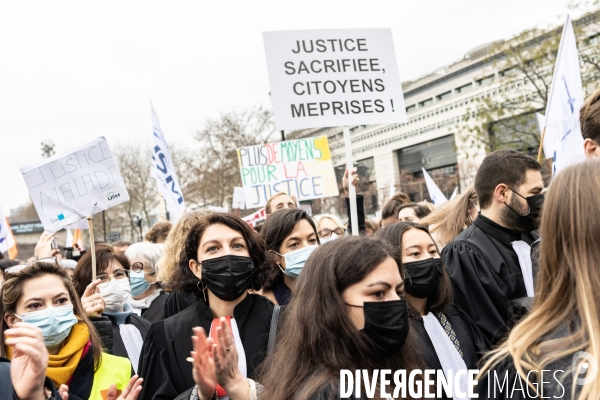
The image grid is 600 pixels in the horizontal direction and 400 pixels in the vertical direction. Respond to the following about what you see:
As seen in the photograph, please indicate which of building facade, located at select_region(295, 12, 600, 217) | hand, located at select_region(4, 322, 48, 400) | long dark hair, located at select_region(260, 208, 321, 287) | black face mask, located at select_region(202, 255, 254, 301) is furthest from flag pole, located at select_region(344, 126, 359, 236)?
building facade, located at select_region(295, 12, 600, 217)

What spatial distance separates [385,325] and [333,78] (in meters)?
3.51

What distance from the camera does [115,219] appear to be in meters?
57.0

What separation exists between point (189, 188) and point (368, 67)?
123 ft

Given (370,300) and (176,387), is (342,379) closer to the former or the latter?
(370,300)

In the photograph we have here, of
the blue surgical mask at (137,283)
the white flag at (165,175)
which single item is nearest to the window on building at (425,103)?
the white flag at (165,175)

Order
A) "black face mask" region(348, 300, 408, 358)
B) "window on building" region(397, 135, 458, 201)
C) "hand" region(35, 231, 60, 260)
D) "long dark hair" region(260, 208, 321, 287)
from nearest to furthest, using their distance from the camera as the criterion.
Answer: "black face mask" region(348, 300, 408, 358)
"long dark hair" region(260, 208, 321, 287)
"hand" region(35, 231, 60, 260)
"window on building" region(397, 135, 458, 201)

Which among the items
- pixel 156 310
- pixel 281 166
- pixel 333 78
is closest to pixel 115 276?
pixel 156 310

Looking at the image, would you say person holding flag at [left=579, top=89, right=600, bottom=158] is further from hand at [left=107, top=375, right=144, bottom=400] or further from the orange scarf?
the orange scarf

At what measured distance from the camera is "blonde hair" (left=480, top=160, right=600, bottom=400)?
1.67 m

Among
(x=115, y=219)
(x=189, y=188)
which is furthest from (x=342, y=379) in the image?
(x=115, y=219)

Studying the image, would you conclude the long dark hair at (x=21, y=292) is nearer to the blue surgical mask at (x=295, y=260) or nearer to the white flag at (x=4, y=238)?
the blue surgical mask at (x=295, y=260)

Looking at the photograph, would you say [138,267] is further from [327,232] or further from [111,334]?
[327,232]

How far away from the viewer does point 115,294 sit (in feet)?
15.6

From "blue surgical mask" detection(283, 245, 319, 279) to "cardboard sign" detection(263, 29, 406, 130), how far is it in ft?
5.01
